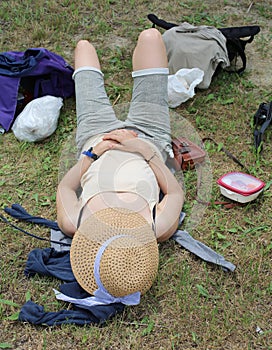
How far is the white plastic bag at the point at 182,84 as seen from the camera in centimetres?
364

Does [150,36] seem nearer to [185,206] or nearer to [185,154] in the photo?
[185,154]

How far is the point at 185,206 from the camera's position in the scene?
300 centimetres

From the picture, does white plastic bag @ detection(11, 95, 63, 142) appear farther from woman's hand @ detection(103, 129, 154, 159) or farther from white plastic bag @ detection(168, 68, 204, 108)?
white plastic bag @ detection(168, 68, 204, 108)

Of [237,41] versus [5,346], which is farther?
[237,41]

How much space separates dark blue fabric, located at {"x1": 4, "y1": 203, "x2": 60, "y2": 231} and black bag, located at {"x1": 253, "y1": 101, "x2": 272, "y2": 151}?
1.38 meters

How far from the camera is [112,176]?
A: 9.05 ft

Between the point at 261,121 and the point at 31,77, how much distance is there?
156 centimetres

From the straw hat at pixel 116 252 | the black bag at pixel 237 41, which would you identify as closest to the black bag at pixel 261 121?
the black bag at pixel 237 41

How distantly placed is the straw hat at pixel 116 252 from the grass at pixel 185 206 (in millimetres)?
194

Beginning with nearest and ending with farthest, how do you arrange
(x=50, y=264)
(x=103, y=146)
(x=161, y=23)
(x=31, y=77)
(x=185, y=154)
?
1. (x=50, y=264)
2. (x=103, y=146)
3. (x=185, y=154)
4. (x=31, y=77)
5. (x=161, y=23)

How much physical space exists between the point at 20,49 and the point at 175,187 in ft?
6.96

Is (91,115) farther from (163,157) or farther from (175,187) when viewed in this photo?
(175,187)

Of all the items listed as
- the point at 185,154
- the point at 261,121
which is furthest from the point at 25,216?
the point at 261,121

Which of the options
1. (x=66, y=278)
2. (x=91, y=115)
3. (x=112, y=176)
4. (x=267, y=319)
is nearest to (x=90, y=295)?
(x=66, y=278)
